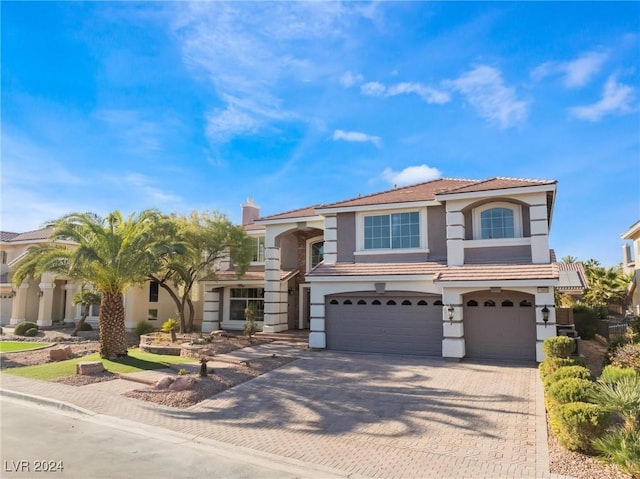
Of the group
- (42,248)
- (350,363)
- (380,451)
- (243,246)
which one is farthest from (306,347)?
(42,248)

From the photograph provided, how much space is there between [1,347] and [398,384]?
19369 mm

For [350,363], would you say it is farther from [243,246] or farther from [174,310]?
→ [174,310]

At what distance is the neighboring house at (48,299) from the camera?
2731 cm

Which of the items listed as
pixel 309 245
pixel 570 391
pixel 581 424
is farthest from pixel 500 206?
pixel 309 245

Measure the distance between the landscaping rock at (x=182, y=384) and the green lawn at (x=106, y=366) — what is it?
3192mm

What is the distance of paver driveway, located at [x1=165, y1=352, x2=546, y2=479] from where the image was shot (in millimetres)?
7492

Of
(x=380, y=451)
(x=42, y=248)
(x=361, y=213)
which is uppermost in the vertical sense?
(x=361, y=213)

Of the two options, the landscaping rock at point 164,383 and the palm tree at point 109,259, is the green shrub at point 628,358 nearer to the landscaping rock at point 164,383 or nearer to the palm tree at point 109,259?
the landscaping rock at point 164,383

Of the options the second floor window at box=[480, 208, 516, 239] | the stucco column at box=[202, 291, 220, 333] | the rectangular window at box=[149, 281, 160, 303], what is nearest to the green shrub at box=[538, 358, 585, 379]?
the second floor window at box=[480, 208, 516, 239]

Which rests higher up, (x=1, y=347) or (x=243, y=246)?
(x=243, y=246)

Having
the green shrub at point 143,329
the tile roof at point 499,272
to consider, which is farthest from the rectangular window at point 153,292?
the tile roof at point 499,272

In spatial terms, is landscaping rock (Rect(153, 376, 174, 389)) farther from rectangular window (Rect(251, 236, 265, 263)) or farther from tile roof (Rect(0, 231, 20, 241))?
tile roof (Rect(0, 231, 20, 241))

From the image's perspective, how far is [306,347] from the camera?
1881cm

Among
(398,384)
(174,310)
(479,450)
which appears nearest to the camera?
(479,450)
